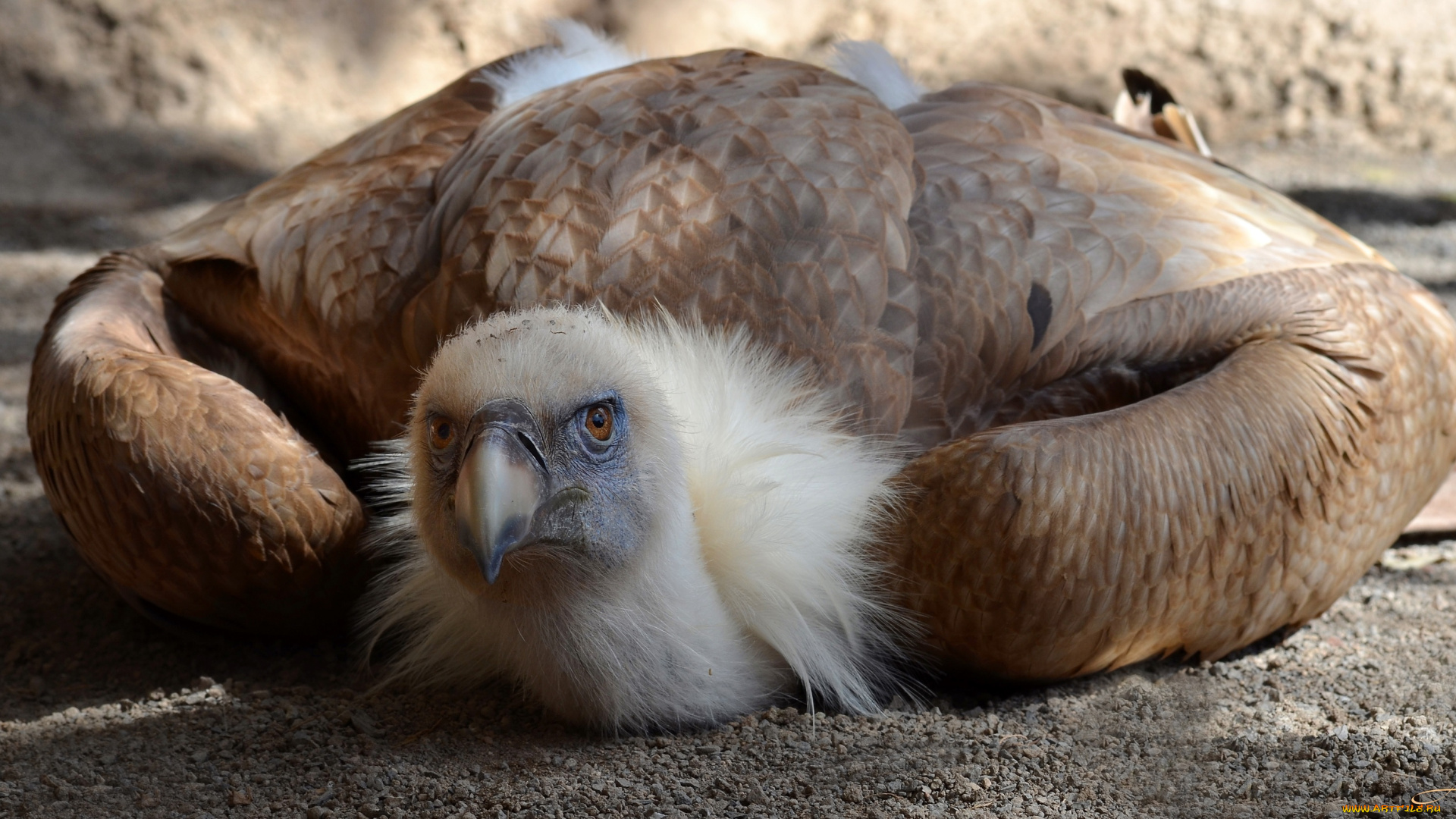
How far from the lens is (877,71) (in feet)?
13.9

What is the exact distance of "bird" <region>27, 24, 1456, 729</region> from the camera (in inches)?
112

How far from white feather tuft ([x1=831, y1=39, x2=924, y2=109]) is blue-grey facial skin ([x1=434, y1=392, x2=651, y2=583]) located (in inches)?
67.6

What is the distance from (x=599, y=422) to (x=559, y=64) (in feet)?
6.89

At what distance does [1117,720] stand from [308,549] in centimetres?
189

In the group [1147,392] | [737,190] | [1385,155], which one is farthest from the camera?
[1385,155]

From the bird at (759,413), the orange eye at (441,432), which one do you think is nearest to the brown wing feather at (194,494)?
the bird at (759,413)

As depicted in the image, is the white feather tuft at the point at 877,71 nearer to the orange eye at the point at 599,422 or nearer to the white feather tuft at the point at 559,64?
the white feather tuft at the point at 559,64

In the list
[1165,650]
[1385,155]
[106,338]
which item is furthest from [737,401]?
[1385,155]

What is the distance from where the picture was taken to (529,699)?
3.14 meters

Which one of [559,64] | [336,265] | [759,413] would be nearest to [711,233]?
[759,413]

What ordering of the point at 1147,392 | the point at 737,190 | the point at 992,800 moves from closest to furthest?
the point at 992,800
the point at 737,190
the point at 1147,392

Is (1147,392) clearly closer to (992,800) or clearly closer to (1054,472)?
Result: (1054,472)

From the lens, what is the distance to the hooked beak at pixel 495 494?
2.50m

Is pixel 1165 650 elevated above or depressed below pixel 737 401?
below
